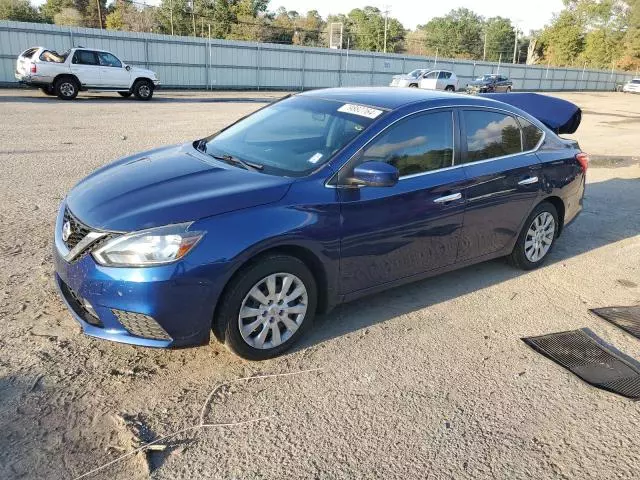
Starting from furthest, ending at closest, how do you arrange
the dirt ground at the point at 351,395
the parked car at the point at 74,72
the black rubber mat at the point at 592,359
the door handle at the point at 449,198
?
the parked car at the point at 74,72 → the door handle at the point at 449,198 → the black rubber mat at the point at 592,359 → the dirt ground at the point at 351,395

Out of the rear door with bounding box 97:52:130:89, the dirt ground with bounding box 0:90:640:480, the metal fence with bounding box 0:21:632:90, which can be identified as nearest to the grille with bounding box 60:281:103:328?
the dirt ground with bounding box 0:90:640:480

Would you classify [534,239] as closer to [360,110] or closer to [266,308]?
[360,110]

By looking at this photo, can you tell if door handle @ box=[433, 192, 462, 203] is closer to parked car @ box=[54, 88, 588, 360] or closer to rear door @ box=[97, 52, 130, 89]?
parked car @ box=[54, 88, 588, 360]

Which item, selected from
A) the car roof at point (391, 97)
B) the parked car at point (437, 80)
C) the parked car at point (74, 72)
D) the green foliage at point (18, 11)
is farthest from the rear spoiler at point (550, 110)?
the green foliage at point (18, 11)

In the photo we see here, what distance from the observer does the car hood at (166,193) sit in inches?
122

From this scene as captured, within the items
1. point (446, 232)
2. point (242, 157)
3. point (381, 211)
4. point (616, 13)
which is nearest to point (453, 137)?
point (446, 232)

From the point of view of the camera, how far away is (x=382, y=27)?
8325 centimetres

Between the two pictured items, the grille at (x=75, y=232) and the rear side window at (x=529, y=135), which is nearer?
the grille at (x=75, y=232)

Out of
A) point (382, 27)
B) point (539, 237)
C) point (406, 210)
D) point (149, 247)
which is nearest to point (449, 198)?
point (406, 210)

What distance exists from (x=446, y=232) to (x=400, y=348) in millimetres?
1058

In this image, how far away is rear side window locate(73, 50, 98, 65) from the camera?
18.7 m

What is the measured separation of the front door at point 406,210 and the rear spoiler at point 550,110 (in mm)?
3004

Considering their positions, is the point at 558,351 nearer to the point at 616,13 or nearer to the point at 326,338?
the point at 326,338

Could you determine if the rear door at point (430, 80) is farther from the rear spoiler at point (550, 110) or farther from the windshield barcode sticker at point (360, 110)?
the windshield barcode sticker at point (360, 110)
